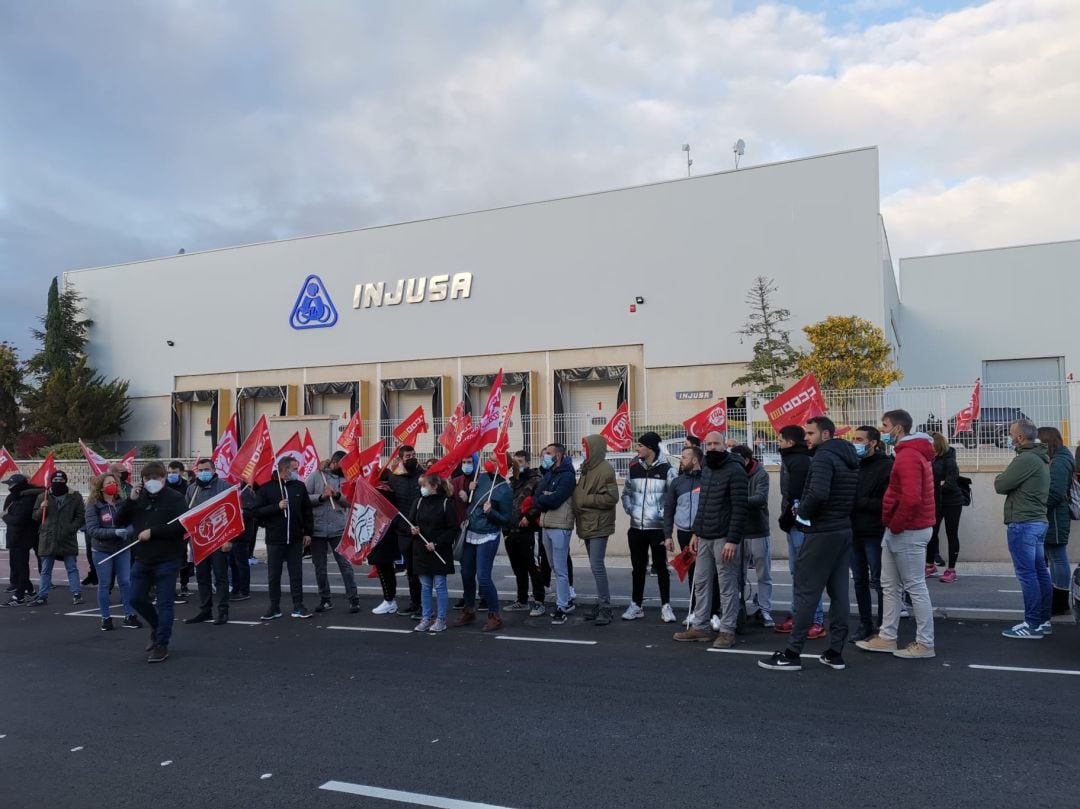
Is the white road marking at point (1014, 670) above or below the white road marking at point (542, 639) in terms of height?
above

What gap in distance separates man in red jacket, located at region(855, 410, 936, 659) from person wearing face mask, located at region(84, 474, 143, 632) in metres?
7.99

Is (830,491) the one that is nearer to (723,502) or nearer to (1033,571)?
(723,502)

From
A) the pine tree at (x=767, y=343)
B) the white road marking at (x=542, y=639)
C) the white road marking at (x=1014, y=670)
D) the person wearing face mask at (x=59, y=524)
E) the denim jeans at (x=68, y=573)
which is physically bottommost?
the white road marking at (x=542, y=639)

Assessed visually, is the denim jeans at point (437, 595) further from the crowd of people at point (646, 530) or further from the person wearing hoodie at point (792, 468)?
the person wearing hoodie at point (792, 468)

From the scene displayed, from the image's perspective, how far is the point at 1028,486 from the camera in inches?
297

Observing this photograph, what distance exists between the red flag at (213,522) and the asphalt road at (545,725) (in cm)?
119

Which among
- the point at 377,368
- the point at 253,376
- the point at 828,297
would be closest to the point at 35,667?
the point at 828,297

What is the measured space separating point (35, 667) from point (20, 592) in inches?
195

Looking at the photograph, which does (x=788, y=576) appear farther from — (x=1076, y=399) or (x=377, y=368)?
(x=377, y=368)

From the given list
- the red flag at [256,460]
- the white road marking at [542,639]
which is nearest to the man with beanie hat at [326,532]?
the red flag at [256,460]

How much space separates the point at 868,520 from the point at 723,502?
1.31 metres

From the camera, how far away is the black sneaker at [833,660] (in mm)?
6621

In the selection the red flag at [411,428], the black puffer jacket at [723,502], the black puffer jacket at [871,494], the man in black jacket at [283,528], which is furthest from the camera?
the red flag at [411,428]

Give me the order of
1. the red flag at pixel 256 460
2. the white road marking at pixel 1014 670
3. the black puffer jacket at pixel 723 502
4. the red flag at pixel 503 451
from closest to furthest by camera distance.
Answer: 1. the white road marking at pixel 1014 670
2. the black puffer jacket at pixel 723 502
3. the red flag at pixel 503 451
4. the red flag at pixel 256 460
